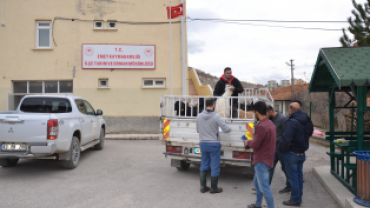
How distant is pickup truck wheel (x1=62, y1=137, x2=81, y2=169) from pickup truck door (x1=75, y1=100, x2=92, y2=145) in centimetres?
49

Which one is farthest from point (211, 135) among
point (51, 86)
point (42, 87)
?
point (42, 87)

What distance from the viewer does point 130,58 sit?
14180 mm

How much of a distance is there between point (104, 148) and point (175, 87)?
202 inches

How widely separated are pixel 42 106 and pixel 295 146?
614 centimetres

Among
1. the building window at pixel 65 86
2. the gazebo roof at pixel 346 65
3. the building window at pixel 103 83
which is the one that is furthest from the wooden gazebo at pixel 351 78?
the building window at pixel 65 86

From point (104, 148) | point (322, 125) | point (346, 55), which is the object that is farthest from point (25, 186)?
point (322, 125)

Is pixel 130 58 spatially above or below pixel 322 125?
above

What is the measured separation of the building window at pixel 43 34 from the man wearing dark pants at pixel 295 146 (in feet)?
42.8

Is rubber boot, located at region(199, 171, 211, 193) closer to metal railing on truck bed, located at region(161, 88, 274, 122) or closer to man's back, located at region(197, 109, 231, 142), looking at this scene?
man's back, located at region(197, 109, 231, 142)

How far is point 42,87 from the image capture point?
14.3 m

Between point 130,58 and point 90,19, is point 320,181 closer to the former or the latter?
point 130,58

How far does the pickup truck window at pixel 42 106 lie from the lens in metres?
7.46

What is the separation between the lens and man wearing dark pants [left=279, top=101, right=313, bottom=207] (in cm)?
474

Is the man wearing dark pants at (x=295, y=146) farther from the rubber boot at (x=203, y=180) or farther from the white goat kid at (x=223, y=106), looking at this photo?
the white goat kid at (x=223, y=106)
